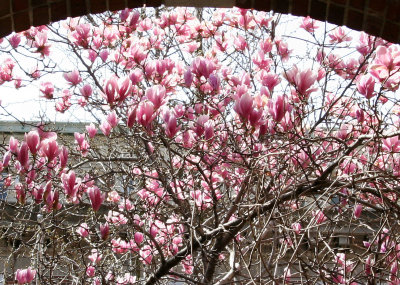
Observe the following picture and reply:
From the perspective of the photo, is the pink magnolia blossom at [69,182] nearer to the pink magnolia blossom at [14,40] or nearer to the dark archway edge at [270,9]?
the dark archway edge at [270,9]

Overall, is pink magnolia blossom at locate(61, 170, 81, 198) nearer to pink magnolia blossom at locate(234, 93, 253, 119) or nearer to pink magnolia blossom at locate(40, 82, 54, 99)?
pink magnolia blossom at locate(234, 93, 253, 119)

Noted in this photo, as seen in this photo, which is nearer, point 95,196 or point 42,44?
point 95,196

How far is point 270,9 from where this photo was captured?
2.50 m

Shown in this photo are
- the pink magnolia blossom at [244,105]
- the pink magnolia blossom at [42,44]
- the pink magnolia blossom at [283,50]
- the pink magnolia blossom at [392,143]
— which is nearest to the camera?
the pink magnolia blossom at [244,105]

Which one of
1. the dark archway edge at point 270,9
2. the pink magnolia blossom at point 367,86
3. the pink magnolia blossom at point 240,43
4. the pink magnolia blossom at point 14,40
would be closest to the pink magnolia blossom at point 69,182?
the dark archway edge at point 270,9

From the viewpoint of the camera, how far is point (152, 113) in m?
3.03


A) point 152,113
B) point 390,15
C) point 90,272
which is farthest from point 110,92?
point 90,272

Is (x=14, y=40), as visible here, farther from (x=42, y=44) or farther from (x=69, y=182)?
(x=69, y=182)

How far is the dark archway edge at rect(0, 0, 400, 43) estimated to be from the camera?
2.36 meters

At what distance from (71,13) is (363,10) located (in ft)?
4.50

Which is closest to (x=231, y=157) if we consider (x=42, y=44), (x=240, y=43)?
(x=240, y=43)

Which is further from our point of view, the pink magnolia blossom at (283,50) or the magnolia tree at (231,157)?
the pink magnolia blossom at (283,50)

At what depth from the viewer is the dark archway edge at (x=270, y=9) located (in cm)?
236

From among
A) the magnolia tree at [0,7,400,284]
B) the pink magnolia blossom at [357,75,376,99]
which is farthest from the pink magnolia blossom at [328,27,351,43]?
the pink magnolia blossom at [357,75,376,99]
